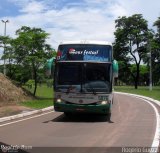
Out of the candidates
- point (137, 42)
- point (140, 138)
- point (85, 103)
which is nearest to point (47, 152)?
point (140, 138)

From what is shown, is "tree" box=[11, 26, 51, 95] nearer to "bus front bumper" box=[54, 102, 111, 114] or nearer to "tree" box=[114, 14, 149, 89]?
"bus front bumper" box=[54, 102, 111, 114]

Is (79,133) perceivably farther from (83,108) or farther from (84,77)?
(84,77)

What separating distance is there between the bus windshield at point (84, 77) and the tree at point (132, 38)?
6000 cm

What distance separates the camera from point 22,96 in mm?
32406

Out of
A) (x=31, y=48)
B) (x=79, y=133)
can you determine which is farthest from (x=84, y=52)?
(x=31, y=48)

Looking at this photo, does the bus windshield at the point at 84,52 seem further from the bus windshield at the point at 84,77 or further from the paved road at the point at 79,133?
the paved road at the point at 79,133

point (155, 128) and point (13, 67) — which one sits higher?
point (13, 67)

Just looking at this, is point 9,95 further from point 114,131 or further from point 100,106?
point 114,131

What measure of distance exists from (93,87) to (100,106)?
0.85m

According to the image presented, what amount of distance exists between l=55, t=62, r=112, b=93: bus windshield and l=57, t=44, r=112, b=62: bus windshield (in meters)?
0.29

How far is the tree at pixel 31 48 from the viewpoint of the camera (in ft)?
119

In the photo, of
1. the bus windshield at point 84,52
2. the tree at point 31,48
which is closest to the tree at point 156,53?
the tree at point 31,48

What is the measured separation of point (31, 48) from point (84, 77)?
18.7 metres

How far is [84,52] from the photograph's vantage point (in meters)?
19.1
